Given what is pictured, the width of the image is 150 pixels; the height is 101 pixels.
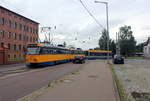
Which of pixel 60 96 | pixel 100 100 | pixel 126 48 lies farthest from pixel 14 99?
pixel 126 48

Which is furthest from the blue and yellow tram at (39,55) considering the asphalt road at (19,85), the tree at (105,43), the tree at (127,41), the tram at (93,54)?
the tree at (127,41)

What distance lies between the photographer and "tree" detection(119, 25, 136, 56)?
77.6 m

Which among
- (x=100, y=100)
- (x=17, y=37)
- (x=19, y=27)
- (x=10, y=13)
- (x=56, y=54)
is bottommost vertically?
(x=100, y=100)

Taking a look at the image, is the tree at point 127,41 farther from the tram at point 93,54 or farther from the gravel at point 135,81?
the gravel at point 135,81

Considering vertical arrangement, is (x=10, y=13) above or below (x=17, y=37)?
above

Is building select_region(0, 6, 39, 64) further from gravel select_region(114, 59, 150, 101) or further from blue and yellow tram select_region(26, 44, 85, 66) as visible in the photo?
gravel select_region(114, 59, 150, 101)

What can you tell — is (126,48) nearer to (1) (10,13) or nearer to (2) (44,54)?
(1) (10,13)

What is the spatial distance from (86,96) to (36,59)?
1329cm

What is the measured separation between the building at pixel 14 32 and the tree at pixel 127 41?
152 feet

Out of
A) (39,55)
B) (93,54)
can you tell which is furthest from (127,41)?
(39,55)

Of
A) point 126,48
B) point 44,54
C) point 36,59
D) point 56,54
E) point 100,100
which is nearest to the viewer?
point 100,100

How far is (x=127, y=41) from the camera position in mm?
77875

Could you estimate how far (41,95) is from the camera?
262 inches

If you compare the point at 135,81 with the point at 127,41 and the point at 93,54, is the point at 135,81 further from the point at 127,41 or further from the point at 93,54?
the point at 127,41
